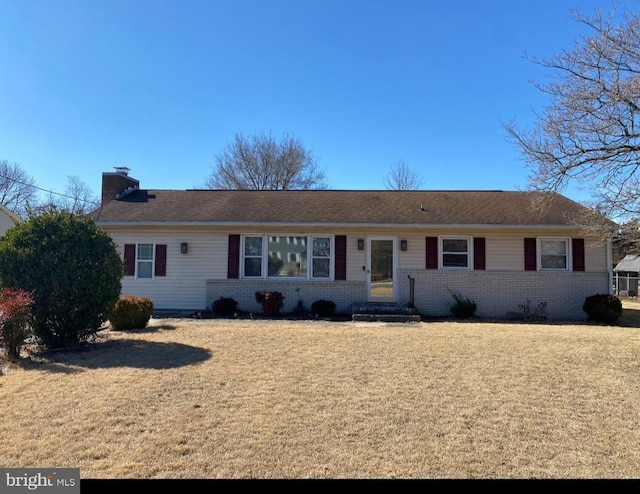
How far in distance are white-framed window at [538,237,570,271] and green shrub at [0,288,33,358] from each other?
1380cm

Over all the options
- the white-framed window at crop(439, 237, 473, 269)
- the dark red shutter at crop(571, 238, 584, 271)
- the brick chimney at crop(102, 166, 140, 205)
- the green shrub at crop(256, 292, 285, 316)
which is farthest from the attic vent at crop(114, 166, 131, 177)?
the dark red shutter at crop(571, 238, 584, 271)

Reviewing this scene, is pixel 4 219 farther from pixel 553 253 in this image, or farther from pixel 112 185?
pixel 553 253

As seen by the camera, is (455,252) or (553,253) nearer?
(553,253)

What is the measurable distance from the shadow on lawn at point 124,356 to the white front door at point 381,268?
7387mm

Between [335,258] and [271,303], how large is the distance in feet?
8.42

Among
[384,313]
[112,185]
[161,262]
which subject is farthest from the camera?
[112,185]

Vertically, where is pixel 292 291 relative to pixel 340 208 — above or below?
below

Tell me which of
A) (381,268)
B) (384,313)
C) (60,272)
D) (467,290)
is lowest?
(384,313)

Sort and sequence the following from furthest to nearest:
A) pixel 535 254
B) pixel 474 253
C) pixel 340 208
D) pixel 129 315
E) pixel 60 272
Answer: pixel 340 208, pixel 474 253, pixel 535 254, pixel 129 315, pixel 60 272

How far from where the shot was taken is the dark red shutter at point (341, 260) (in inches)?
551

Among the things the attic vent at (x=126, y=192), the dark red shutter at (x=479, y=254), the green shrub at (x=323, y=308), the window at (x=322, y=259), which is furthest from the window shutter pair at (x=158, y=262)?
the dark red shutter at (x=479, y=254)

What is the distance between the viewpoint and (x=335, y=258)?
14.1 metres

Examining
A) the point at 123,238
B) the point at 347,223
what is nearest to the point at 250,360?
the point at 347,223

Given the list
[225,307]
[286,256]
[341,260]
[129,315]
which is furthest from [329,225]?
[129,315]
